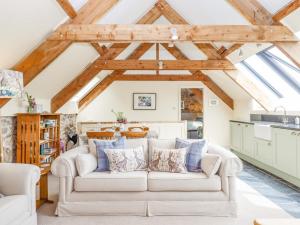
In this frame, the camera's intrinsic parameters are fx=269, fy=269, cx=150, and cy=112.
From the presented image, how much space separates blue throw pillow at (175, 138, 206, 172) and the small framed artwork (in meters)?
5.05

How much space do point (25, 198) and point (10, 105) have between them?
2.00 metres

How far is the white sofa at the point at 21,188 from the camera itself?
2436 millimetres

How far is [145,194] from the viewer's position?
313 cm

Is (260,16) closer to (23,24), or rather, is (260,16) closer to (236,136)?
(23,24)

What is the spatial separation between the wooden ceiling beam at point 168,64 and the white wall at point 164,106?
2.11m

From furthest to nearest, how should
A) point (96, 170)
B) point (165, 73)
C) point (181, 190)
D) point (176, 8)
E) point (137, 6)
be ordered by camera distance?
point (165, 73)
point (176, 8)
point (137, 6)
point (96, 170)
point (181, 190)

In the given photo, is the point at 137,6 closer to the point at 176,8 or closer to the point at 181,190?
the point at 176,8

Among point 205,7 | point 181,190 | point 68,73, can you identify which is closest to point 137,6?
point 205,7

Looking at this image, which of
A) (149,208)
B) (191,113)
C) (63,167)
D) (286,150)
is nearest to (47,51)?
(63,167)

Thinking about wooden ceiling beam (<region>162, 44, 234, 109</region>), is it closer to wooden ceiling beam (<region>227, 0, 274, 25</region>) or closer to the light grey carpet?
wooden ceiling beam (<region>227, 0, 274, 25</region>)

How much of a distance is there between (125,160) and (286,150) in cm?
274

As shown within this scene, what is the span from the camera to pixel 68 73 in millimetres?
5469

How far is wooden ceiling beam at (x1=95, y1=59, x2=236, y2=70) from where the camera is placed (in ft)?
20.2

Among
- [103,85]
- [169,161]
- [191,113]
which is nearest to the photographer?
[169,161]
